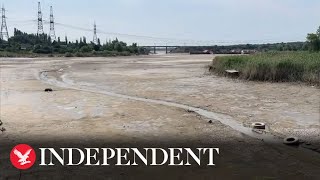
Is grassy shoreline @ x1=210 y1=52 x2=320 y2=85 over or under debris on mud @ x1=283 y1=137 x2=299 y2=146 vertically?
over

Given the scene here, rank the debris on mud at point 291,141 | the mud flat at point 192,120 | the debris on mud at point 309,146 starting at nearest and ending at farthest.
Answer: the mud flat at point 192,120 < the debris on mud at point 309,146 < the debris on mud at point 291,141

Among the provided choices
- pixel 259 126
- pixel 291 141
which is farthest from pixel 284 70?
pixel 291 141

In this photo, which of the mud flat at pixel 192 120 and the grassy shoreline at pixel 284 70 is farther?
the grassy shoreline at pixel 284 70

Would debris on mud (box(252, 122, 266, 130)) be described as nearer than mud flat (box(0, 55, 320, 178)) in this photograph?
No

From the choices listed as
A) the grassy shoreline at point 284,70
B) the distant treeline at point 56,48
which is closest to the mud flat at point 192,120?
the grassy shoreline at point 284,70

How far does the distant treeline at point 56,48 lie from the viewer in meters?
95.2

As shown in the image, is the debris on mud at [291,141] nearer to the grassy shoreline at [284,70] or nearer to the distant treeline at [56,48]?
the grassy shoreline at [284,70]

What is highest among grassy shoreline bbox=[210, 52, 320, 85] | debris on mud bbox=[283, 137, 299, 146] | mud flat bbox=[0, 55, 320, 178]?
grassy shoreline bbox=[210, 52, 320, 85]

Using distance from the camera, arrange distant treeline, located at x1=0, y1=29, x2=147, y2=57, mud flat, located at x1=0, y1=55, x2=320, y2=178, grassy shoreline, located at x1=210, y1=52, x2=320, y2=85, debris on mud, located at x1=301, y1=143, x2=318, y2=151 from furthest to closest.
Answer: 1. distant treeline, located at x1=0, y1=29, x2=147, y2=57
2. grassy shoreline, located at x1=210, y1=52, x2=320, y2=85
3. debris on mud, located at x1=301, y1=143, x2=318, y2=151
4. mud flat, located at x1=0, y1=55, x2=320, y2=178

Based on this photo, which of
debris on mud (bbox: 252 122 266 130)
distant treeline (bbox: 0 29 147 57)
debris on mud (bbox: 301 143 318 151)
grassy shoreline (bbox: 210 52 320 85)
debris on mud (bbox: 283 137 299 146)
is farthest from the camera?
distant treeline (bbox: 0 29 147 57)

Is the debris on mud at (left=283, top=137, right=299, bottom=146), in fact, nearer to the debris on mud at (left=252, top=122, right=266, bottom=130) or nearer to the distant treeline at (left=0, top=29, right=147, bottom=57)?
the debris on mud at (left=252, top=122, right=266, bottom=130)

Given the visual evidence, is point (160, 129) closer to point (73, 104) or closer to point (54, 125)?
point (54, 125)

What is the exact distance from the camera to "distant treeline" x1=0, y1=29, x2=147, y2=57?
9516 centimetres

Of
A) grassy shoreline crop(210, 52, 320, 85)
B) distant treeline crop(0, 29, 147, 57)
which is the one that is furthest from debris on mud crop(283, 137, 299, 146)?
distant treeline crop(0, 29, 147, 57)
